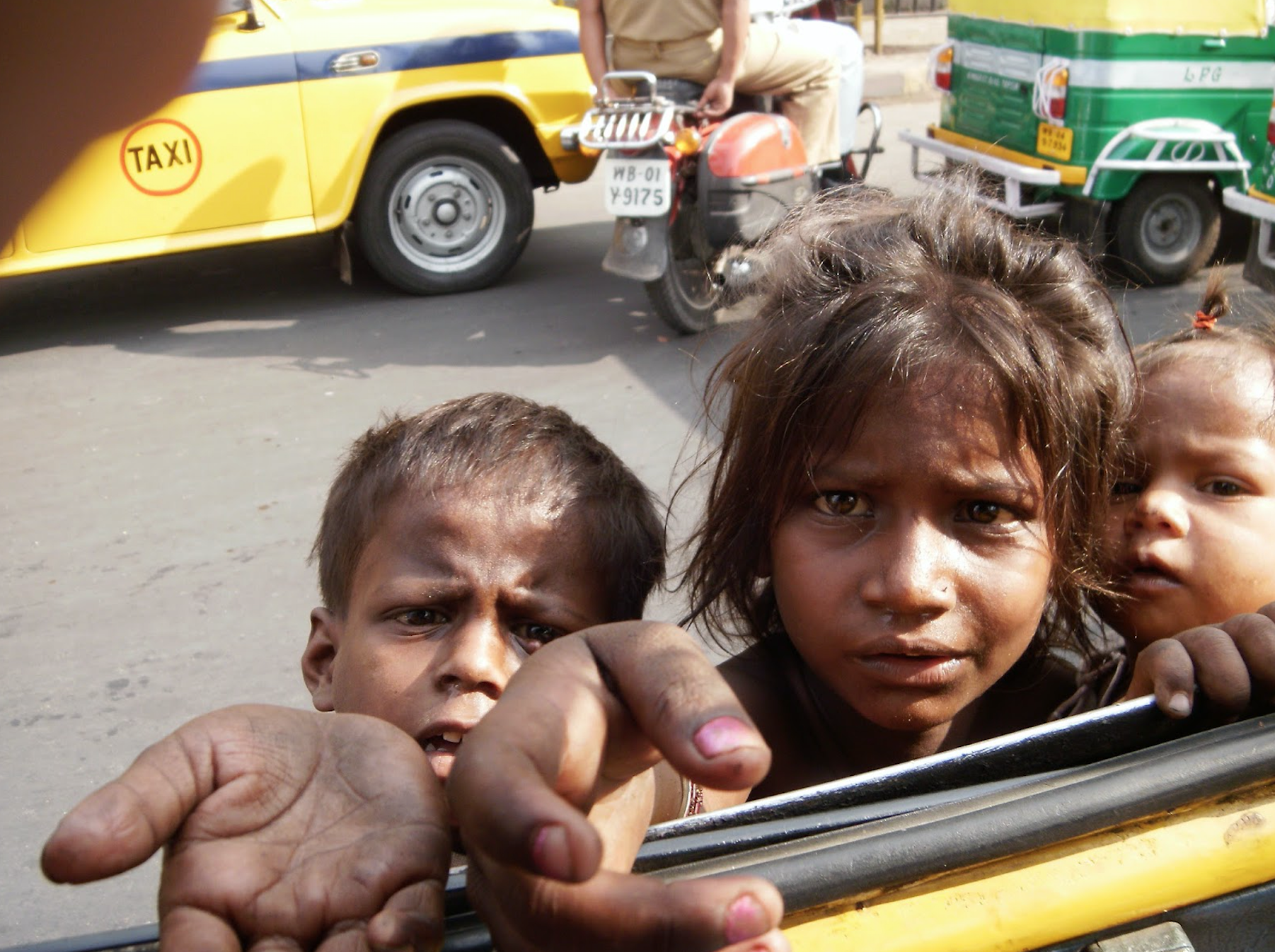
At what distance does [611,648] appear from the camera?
3.08 feet

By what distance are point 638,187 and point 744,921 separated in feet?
16.4

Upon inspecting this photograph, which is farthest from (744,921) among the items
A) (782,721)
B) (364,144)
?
(364,144)

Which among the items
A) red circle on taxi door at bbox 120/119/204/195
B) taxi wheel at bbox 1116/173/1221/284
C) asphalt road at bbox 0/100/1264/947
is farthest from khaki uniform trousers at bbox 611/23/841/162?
red circle on taxi door at bbox 120/119/204/195

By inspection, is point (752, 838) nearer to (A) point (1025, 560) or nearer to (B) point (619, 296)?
(A) point (1025, 560)

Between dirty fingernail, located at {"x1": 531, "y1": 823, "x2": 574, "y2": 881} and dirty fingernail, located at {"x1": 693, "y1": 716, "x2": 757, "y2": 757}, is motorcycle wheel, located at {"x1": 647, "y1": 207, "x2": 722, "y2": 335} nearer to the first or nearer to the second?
dirty fingernail, located at {"x1": 693, "y1": 716, "x2": 757, "y2": 757}

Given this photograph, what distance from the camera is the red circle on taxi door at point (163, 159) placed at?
19.4ft

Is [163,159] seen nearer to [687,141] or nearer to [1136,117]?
[687,141]

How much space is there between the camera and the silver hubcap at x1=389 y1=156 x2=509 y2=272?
664 cm

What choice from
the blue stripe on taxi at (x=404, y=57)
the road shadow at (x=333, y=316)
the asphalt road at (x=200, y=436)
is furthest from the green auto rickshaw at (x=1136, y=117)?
the blue stripe on taxi at (x=404, y=57)

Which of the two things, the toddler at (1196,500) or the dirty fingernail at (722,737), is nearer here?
the dirty fingernail at (722,737)

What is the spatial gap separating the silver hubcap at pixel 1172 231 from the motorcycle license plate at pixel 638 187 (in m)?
2.59

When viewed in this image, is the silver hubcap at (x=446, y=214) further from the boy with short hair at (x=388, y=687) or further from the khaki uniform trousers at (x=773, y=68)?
the boy with short hair at (x=388, y=687)

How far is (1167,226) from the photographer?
659 centimetres

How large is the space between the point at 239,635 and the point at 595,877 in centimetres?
303
